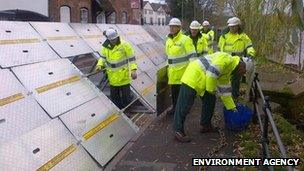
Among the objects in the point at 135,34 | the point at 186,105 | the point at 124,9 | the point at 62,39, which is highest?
the point at 124,9

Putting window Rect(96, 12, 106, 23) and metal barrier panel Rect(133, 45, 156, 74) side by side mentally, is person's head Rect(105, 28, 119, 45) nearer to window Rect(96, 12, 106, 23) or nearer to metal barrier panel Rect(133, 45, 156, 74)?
metal barrier panel Rect(133, 45, 156, 74)

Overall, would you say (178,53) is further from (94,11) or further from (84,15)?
(94,11)

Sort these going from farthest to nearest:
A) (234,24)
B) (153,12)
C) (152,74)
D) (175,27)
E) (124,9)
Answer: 1. (153,12)
2. (124,9)
3. (152,74)
4. (234,24)
5. (175,27)

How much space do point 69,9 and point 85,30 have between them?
1659cm

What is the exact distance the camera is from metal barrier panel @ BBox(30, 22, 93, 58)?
301 inches

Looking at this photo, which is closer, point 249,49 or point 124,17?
point 249,49

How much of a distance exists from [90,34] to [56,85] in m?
3.20

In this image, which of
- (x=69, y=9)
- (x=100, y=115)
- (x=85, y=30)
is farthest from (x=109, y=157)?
(x=69, y=9)

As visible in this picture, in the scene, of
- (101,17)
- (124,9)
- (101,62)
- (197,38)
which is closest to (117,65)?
(101,62)

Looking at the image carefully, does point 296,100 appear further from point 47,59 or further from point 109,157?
point 47,59

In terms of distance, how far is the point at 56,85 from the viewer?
21.7 ft

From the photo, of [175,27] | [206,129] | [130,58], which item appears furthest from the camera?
[130,58]

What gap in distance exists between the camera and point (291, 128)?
23.5 ft

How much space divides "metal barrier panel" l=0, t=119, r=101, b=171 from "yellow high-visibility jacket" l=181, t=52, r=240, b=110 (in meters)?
1.94
